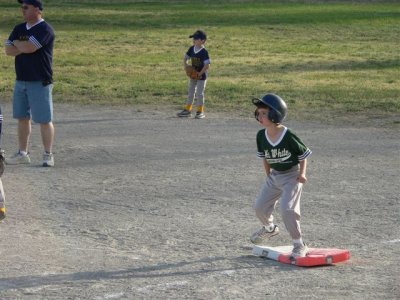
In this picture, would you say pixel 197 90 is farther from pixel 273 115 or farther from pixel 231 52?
pixel 231 52

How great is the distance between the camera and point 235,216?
9242 mm

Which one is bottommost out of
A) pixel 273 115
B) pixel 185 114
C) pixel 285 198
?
pixel 185 114

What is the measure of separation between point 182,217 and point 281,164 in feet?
5.36

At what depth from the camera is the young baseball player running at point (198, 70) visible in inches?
635

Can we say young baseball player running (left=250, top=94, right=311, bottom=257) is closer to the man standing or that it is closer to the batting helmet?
the batting helmet

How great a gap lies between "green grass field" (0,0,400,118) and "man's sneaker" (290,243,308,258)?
939 centimetres

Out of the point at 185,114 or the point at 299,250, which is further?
the point at 185,114

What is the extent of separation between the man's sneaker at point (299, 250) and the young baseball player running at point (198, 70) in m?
8.53

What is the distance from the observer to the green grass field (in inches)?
738

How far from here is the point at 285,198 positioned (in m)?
7.76

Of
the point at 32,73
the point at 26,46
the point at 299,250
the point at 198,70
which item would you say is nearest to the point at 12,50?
the point at 26,46

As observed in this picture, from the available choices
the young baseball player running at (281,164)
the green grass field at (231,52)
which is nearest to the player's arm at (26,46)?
the young baseball player running at (281,164)


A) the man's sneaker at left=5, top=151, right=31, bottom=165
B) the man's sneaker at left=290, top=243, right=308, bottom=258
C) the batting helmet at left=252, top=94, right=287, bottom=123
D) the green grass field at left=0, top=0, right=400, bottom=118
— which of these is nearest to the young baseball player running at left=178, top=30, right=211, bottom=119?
the green grass field at left=0, top=0, right=400, bottom=118

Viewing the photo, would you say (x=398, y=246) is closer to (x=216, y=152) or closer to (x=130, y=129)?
(x=216, y=152)
